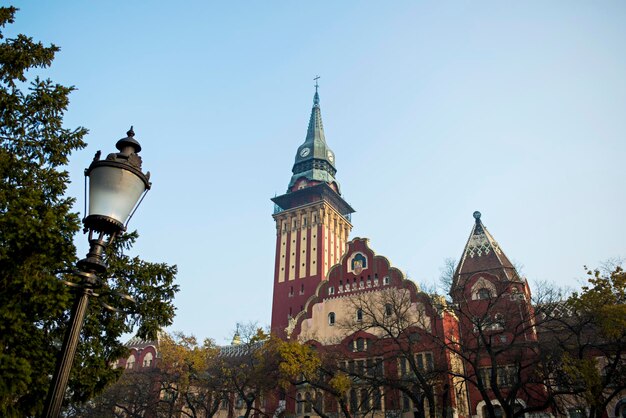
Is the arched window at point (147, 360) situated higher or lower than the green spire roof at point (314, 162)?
lower

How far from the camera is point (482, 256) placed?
38500 millimetres

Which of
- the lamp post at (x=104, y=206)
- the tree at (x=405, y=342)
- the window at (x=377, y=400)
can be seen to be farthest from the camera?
the tree at (x=405, y=342)

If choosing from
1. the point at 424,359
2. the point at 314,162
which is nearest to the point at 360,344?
the point at 424,359

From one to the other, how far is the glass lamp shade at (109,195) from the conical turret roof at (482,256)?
112ft

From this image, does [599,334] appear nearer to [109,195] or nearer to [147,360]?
[109,195]

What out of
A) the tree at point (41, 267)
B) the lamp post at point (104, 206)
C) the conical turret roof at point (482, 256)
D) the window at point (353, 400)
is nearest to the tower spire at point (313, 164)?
the conical turret roof at point (482, 256)

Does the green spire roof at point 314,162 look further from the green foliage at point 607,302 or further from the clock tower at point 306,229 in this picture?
the green foliage at point 607,302

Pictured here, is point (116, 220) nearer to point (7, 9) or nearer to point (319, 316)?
point (7, 9)

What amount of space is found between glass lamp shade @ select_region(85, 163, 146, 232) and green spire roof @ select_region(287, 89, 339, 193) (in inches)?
2211

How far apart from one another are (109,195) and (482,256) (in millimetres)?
36751

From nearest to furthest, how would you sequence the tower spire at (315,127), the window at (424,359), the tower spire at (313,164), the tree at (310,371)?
the tree at (310,371)
the window at (424,359)
the tower spire at (313,164)
the tower spire at (315,127)

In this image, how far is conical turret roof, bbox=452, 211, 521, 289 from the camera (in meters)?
37.1

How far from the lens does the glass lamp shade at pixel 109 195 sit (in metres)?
5.50

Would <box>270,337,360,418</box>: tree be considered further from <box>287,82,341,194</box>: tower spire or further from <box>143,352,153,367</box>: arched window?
<box>287,82,341,194</box>: tower spire
